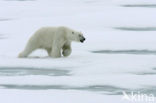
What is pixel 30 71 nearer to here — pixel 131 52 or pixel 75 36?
pixel 75 36

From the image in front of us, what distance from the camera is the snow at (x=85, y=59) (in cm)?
694

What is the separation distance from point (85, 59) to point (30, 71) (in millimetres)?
987

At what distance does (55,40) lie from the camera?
368 inches

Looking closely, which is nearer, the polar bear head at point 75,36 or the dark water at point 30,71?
the dark water at point 30,71

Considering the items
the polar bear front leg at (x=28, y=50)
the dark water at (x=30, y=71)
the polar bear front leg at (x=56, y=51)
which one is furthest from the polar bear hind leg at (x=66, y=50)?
the dark water at (x=30, y=71)

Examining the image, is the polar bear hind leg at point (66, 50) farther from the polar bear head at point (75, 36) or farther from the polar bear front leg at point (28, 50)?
the polar bear front leg at point (28, 50)

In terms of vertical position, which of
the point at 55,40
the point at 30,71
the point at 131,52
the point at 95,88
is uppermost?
the point at 55,40

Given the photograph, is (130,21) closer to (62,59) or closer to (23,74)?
(62,59)

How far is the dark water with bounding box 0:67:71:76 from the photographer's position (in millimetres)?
8109

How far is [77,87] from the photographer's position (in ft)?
23.6

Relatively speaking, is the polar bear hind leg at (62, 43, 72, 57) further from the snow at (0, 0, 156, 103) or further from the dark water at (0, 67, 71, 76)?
the dark water at (0, 67, 71, 76)

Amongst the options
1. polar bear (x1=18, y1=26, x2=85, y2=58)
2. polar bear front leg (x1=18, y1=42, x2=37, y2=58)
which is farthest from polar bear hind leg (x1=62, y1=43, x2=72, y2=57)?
polar bear front leg (x1=18, y1=42, x2=37, y2=58)

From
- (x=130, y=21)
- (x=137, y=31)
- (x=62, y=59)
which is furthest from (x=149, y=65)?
(x=130, y=21)

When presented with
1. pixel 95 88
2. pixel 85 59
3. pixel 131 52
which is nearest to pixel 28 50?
pixel 85 59
